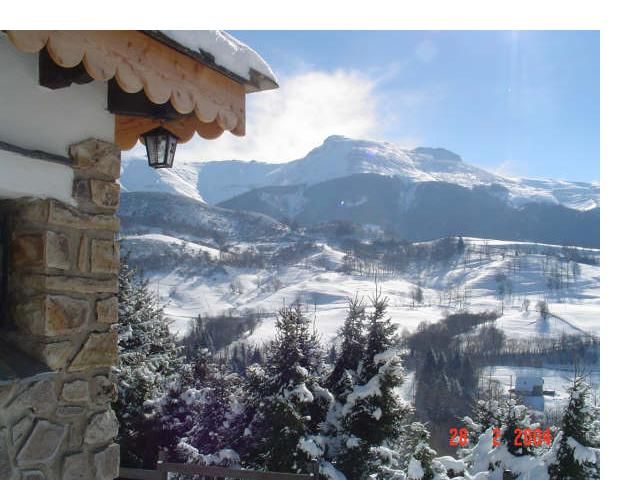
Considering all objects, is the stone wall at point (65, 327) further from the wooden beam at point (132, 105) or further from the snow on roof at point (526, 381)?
the snow on roof at point (526, 381)

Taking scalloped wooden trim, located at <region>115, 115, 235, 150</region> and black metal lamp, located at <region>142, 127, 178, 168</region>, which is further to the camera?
black metal lamp, located at <region>142, 127, 178, 168</region>

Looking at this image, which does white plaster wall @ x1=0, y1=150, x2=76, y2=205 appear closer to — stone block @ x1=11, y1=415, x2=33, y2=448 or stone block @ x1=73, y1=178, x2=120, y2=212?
stone block @ x1=73, y1=178, x2=120, y2=212

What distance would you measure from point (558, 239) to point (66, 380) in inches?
5438

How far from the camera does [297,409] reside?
27.4ft

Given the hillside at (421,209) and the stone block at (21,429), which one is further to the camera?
the hillside at (421,209)

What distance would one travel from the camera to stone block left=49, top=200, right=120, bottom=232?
1983 mm

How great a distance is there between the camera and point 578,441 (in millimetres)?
7211

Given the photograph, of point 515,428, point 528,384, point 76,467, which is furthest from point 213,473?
point 528,384

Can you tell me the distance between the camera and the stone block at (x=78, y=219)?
1.98 metres

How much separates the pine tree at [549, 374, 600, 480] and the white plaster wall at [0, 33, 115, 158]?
710 cm


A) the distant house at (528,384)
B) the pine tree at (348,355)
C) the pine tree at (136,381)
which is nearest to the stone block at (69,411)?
the pine tree at (136,381)

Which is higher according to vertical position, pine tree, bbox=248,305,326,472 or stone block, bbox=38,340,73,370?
stone block, bbox=38,340,73,370

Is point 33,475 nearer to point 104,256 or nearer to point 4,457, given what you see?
point 4,457
